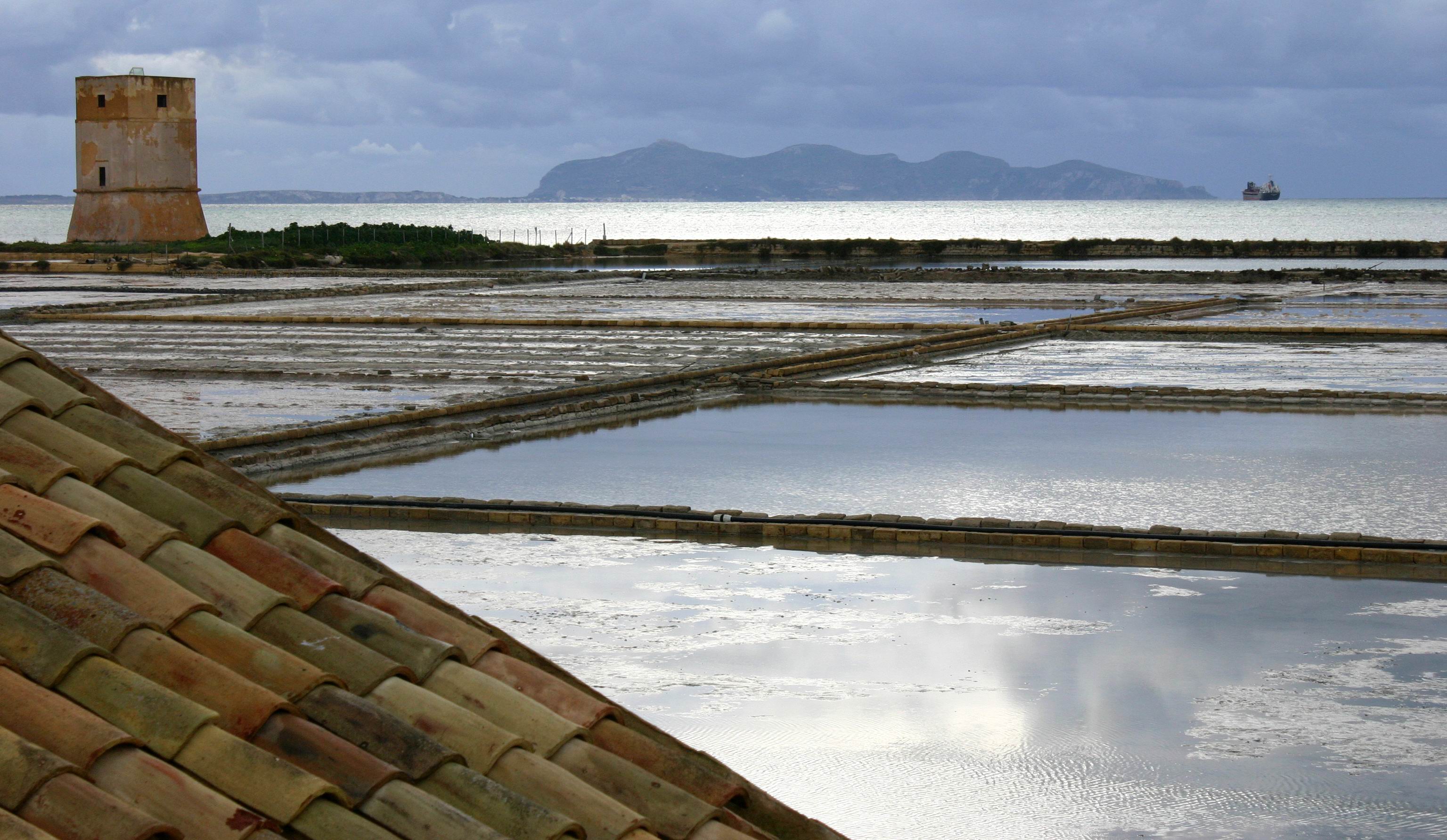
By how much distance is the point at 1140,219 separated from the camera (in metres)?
134

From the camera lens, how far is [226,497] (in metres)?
2.68

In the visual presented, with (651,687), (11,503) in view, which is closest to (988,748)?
(651,687)

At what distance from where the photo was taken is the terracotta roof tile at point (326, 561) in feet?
8.55

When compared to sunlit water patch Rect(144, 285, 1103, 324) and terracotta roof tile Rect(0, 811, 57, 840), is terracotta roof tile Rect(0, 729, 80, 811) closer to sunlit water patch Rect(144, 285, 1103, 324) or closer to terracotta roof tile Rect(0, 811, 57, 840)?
terracotta roof tile Rect(0, 811, 57, 840)

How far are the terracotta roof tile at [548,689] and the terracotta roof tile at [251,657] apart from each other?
34 centimetres

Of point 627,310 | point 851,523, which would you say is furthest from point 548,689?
point 627,310

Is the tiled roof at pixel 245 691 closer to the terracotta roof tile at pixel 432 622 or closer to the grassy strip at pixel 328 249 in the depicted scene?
the terracotta roof tile at pixel 432 622

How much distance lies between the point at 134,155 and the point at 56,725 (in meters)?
39.9

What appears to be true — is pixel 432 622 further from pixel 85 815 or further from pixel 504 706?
pixel 85 815

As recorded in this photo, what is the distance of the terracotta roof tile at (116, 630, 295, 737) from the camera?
2.08m

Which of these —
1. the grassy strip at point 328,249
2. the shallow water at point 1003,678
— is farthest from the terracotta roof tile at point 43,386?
the grassy strip at point 328,249

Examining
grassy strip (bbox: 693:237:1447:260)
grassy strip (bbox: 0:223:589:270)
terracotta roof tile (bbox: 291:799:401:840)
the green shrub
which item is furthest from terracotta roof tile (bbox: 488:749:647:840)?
grassy strip (bbox: 693:237:1447:260)

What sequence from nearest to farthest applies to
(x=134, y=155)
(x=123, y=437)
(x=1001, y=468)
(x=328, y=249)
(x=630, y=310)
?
(x=123, y=437) → (x=1001, y=468) → (x=630, y=310) → (x=134, y=155) → (x=328, y=249)

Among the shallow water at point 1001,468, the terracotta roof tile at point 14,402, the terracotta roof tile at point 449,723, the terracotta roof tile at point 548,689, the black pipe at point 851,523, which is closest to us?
the terracotta roof tile at point 449,723
